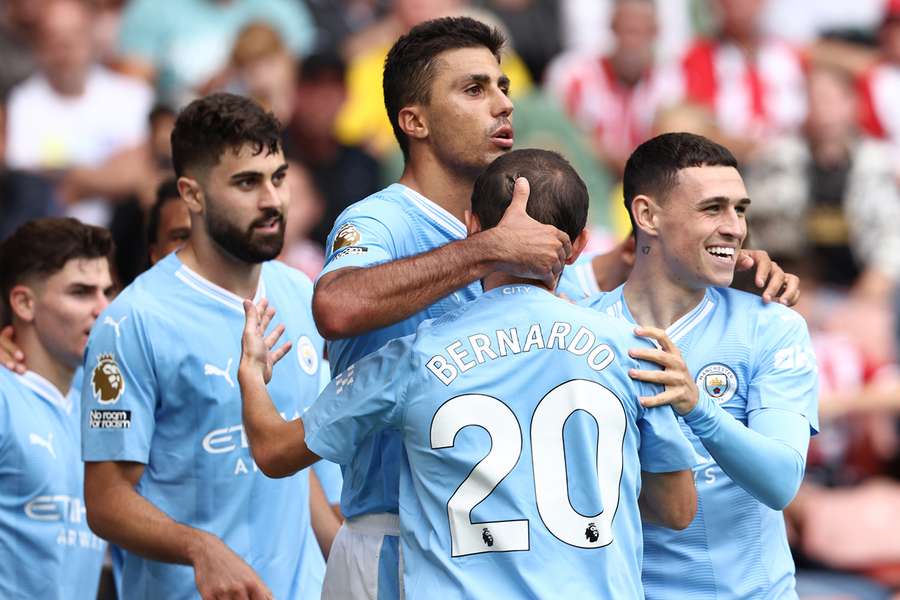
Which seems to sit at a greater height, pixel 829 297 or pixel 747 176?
pixel 747 176

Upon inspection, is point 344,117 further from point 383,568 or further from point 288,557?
point 383,568

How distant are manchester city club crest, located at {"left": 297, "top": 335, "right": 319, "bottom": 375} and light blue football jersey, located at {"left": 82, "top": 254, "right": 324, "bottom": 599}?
0.44ft

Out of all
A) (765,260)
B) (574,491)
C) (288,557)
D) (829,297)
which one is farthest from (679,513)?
(829,297)

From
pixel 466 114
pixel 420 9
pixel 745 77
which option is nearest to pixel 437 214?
pixel 466 114

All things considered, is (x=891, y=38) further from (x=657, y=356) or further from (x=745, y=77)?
(x=657, y=356)

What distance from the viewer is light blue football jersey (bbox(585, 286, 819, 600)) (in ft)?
14.2

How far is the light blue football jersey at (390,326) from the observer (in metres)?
4.18

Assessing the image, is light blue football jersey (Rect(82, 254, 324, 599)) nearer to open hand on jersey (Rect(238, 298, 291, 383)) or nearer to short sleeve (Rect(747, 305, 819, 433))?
open hand on jersey (Rect(238, 298, 291, 383))

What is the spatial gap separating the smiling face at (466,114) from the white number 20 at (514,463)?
3.29ft

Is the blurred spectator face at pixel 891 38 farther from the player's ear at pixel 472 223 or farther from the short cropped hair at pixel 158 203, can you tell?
the player's ear at pixel 472 223

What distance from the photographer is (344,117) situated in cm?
1196

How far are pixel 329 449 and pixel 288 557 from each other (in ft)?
4.74

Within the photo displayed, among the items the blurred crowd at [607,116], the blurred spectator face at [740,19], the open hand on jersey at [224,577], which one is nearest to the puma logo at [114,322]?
the open hand on jersey at [224,577]

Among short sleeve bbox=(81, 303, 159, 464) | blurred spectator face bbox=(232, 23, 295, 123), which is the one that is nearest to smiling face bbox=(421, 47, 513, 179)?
short sleeve bbox=(81, 303, 159, 464)
